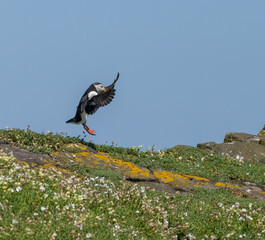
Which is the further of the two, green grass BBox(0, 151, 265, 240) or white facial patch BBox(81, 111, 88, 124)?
white facial patch BBox(81, 111, 88, 124)

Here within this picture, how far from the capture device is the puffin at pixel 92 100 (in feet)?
65.2

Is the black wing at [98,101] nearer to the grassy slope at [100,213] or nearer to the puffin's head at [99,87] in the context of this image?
the puffin's head at [99,87]

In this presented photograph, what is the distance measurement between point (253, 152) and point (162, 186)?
11.1m

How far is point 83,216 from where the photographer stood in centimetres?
789

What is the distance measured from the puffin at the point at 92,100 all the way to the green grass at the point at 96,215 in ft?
27.5

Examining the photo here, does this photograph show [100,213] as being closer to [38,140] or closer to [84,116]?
[38,140]

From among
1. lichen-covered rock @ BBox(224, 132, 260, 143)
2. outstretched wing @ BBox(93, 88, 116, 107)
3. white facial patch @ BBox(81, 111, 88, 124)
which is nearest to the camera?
white facial patch @ BBox(81, 111, 88, 124)

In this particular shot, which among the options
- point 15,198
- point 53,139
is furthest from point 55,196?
point 53,139

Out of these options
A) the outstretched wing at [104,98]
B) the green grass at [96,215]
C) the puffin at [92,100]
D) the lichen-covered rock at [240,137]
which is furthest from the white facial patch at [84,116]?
the lichen-covered rock at [240,137]

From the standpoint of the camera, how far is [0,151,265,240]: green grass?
735 cm

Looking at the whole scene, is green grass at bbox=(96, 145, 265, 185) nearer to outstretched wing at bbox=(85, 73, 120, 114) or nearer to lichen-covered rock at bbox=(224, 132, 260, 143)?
outstretched wing at bbox=(85, 73, 120, 114)

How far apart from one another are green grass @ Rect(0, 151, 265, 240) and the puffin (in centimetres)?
838

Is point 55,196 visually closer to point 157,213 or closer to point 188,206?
point 157,213

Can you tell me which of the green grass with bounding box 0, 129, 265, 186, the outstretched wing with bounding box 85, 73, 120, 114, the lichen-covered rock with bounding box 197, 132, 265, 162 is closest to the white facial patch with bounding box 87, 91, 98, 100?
the outstretched wing with bounding box 85, 73, 120, 114
